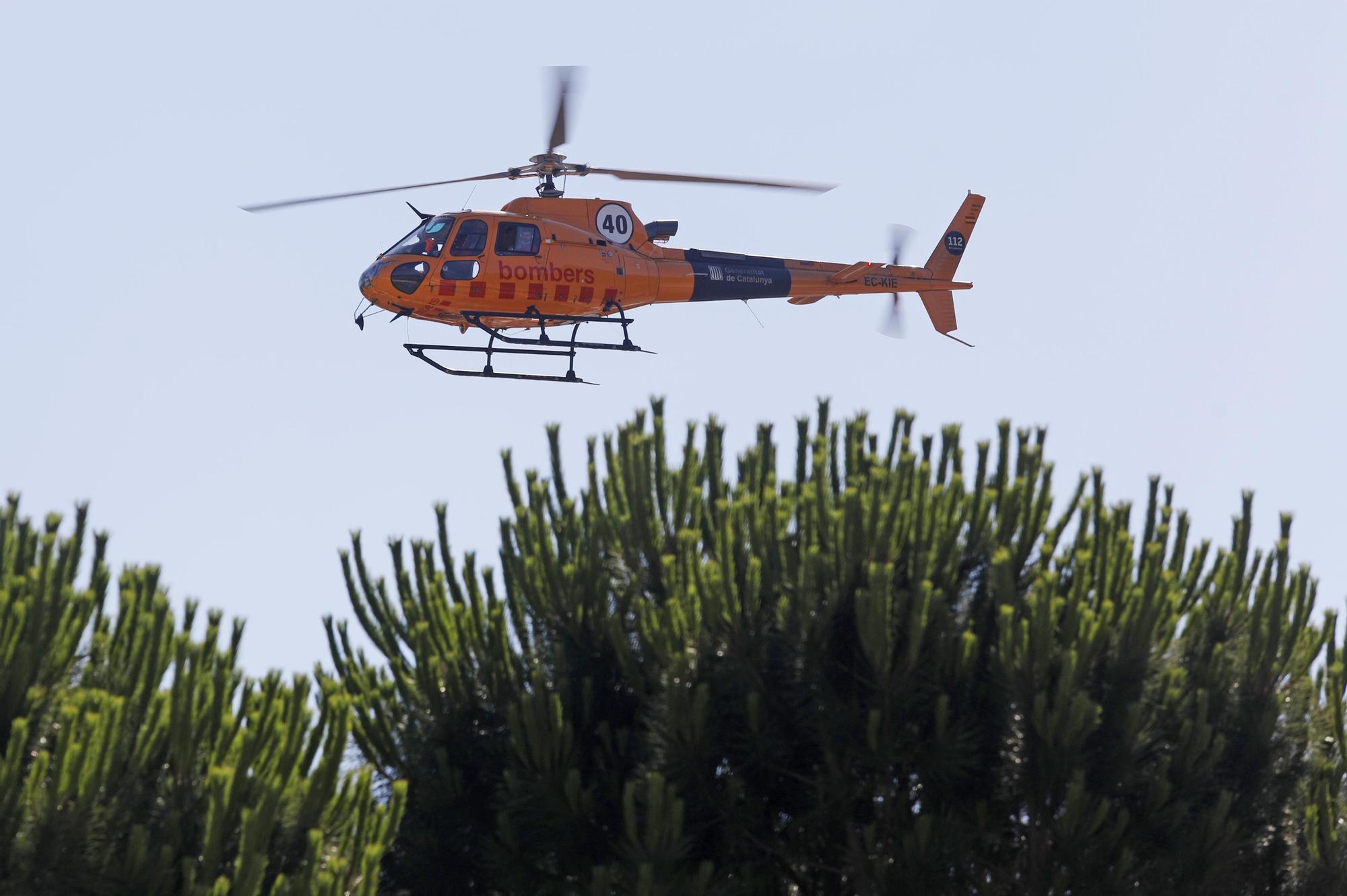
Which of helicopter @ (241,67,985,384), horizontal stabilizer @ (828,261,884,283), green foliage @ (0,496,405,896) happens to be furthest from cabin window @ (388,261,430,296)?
green foliage @ (0,496,405,896)

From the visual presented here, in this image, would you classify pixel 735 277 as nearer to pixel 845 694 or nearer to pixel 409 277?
pixel 409 277

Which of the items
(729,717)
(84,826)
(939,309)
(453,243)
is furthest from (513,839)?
(939,309)

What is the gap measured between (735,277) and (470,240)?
193 inches

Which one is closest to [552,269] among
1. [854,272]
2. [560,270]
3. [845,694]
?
[560,270]

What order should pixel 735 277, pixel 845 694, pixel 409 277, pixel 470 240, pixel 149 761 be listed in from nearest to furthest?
pixel 149 761
pixel 845 694
pixel 409 277
pixel 470 240
pixel 735 277

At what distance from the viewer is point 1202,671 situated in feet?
45.8

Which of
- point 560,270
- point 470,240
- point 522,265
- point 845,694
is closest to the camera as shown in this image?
point 845,694

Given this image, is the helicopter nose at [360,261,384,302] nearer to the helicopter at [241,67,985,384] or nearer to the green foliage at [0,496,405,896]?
the helicopter at [241,67,985,384]

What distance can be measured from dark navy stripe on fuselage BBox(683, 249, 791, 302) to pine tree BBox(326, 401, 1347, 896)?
12.9 metres

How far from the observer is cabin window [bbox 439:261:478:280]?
2402 cm

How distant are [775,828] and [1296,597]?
444 centimetres

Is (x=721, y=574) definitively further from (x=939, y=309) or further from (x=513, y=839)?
(x=939, y=309)

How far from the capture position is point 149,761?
36.7 feet

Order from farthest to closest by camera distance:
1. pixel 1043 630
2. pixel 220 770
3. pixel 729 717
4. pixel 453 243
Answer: pixel 453 243 < pixel 729 717 < pixel 1043 630 < pixel 220 770
